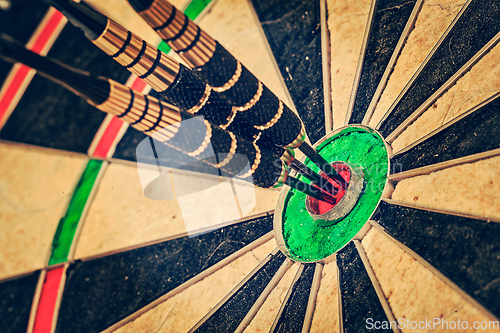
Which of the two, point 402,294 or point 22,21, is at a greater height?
point 22,21

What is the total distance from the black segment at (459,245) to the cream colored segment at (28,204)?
1.01 meters

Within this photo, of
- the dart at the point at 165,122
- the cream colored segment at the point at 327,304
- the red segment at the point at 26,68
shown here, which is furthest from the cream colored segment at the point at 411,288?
the red segment at the point at 26,68

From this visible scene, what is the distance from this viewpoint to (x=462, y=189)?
0.56 m

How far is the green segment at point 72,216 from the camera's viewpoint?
919 mm

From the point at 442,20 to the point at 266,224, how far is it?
74 cm

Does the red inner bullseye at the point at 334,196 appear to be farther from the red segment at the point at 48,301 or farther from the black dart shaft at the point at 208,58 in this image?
the red segment at the point at 48,301

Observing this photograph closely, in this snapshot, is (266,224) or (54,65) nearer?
(54,65)

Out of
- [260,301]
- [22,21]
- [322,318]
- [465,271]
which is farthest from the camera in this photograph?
[22,21]

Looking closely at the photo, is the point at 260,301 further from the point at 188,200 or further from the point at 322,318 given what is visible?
the point at 188,200

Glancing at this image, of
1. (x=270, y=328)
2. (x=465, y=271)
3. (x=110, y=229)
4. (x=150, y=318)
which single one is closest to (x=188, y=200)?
(x=110, y=229)

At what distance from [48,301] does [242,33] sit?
111 centimetres

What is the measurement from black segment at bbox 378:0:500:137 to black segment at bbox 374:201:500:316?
0.25m

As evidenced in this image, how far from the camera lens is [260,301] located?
0.81 meters

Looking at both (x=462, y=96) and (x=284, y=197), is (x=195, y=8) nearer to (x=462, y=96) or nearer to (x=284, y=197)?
(x=284, y=197)
